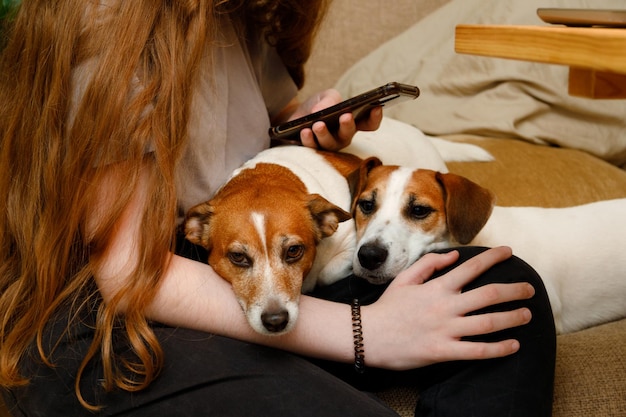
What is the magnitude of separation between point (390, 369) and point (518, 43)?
565mm

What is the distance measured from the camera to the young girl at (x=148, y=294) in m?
1.01

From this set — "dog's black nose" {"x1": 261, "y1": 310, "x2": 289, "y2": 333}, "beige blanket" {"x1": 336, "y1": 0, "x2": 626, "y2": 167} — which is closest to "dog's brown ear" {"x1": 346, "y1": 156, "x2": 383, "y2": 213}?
"dog's black nose" {"x1": 261, "y1": 310, "x2": 289, "y2": 333}

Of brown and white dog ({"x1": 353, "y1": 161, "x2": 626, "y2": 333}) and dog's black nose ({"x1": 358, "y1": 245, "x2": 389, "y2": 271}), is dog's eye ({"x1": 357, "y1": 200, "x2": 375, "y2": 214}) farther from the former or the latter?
dog's black nose ({"x1": 358, "y1": 245, "x2": 389, "y2": 271})

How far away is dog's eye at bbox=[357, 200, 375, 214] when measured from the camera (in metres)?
1.42

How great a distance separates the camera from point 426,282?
1.12 meters

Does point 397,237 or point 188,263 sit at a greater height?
point 188,263

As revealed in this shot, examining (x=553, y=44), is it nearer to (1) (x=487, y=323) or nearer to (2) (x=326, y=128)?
(1) (x=487, y=323)

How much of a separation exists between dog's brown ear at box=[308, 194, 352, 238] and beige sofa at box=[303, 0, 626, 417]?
34 centimetres

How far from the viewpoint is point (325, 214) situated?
1.28 meters

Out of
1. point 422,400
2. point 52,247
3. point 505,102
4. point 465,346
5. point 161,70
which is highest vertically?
point 161,70

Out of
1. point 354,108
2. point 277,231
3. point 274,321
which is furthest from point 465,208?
point 274,321

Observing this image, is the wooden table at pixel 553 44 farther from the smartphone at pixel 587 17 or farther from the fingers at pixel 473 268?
the fingers at pixel 473 268

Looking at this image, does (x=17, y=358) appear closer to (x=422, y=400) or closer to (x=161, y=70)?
(x=161, y=70)

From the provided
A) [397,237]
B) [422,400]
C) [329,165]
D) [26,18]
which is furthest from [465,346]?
[26,18]
